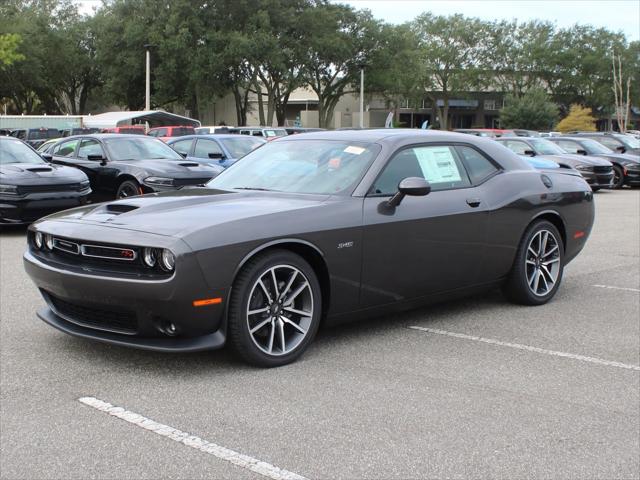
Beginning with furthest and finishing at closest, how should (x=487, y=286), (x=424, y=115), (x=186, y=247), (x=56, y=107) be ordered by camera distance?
(x=424, y=115) < (x=56, y=107) < (x=487, y=286) < (x=186, y=247)

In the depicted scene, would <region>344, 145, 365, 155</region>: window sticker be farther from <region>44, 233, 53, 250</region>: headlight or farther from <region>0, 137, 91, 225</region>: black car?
<region>0, 137, 91, 225</region>: black car

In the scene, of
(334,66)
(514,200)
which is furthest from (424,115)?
(514,200)

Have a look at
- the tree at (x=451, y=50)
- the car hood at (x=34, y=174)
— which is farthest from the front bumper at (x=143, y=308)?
the tree at (x=451, y=50)

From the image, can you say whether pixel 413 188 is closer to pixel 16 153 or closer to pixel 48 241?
pixel 48 241

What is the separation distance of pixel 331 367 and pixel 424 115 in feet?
307

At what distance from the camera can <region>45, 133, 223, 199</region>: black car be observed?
12.9 m

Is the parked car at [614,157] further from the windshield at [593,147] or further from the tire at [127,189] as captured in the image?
the tire at [127,189]

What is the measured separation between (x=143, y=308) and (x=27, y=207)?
727cm

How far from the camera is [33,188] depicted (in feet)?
36.3

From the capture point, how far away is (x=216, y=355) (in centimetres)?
509

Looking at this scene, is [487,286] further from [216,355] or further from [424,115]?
[424,115]

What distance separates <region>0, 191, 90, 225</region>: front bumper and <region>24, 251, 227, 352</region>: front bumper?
6598mm

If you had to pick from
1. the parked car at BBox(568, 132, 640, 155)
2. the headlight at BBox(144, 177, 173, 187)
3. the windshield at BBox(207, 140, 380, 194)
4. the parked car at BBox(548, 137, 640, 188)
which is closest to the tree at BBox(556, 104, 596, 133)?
the parked car at BBox(568, 132, 640, 155)

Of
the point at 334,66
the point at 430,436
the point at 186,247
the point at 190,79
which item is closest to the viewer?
the point at 430,436
